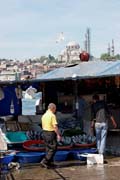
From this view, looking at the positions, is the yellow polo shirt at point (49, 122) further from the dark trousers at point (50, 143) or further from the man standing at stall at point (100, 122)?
the man standing at stall at point (100, 122)

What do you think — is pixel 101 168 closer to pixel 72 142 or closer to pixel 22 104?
pixel 72 142

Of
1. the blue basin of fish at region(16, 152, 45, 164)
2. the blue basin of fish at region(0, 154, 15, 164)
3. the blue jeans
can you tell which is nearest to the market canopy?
the blue jeans

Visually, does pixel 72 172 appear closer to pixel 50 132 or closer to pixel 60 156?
pixel 50 132

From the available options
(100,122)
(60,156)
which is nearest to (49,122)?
(60,156)

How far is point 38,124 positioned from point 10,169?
3.64 meters

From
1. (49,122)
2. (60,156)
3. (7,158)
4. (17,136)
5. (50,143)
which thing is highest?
(49,122)

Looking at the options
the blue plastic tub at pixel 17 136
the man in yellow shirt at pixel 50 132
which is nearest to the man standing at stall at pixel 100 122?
the man in yellow shirt at pixel 50 132

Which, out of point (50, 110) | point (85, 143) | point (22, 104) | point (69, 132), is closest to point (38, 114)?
point (22, 104)

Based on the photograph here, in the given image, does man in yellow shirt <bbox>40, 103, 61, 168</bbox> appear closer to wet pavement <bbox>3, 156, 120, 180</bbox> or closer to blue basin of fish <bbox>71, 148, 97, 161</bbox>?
wet pavement <bbox>3, 156, 120, 180</bbox>

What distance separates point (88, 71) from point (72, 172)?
3825mm

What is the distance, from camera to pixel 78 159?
1251cm

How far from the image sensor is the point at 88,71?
13.8m

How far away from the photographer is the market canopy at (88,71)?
42.8ft

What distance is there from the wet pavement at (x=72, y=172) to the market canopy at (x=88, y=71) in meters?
2.50
